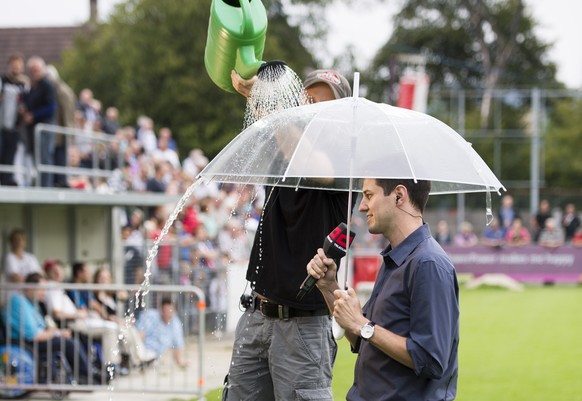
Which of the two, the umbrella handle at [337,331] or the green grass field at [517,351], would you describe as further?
the green grass field at [517,351]

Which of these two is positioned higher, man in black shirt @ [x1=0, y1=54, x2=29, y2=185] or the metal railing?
man in black shirt @ [x1=0, y1=54, x2=29, y2=185]

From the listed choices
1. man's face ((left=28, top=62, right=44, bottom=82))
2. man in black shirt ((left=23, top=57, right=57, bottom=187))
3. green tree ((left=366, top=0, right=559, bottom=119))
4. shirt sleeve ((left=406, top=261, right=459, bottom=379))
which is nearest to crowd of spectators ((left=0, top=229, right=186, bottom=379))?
man in black shirt ((left=23, top=57, right=57, bottom=187))

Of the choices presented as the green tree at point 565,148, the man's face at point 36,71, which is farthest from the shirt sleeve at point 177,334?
the green tree at point 565,148

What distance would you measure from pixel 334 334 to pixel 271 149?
3.32ft

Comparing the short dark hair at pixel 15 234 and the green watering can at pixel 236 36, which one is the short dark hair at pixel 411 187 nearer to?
the green watering can at pixel 236 36

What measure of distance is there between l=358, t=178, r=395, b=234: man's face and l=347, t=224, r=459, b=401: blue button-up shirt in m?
0.11

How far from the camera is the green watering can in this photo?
5.48m

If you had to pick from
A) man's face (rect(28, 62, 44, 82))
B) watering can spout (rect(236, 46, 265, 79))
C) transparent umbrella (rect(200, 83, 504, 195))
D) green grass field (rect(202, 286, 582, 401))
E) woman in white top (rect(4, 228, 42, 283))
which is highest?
man's face (rect(28, 62, 44, 82))

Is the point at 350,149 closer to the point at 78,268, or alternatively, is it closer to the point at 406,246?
the point at 406,246

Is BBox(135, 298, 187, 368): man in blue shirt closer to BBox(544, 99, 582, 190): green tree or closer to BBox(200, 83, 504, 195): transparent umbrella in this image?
BBox(200, 83, 504, 195): transparent umbrella

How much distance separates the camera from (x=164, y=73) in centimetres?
4144

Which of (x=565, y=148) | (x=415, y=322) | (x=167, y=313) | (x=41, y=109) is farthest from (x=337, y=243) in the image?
(x=565, y=148)

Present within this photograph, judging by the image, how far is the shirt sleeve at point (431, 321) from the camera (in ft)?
13.3

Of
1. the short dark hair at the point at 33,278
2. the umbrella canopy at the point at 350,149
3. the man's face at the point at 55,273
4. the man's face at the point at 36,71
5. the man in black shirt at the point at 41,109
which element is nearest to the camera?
the umbrella canopy at the point at 350,149
